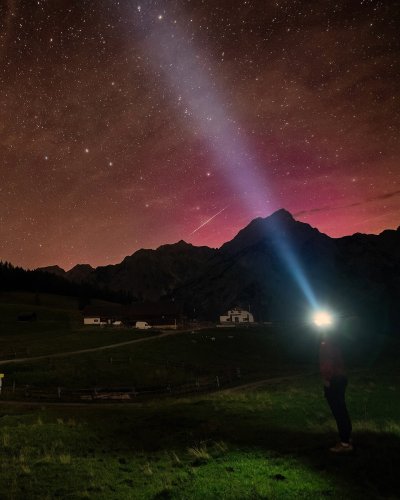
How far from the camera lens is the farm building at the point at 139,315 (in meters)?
127

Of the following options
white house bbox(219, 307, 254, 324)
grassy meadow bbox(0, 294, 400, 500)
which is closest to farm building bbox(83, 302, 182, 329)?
white house bbox(219, 307, 254, 324)

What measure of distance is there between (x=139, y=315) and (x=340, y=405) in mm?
122189

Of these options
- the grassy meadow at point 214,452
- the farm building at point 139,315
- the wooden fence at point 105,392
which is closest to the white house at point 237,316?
the farm building at point 139,315

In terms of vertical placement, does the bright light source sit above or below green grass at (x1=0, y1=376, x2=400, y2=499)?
above

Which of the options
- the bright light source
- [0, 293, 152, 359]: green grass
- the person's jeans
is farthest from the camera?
[0, 293, 152, 359]: green grass

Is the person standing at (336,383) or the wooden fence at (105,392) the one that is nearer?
the person standing at (336,383)

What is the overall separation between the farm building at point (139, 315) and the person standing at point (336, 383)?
112084 millimetres

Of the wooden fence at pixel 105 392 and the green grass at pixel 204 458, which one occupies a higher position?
the green grass at pixel 204 458

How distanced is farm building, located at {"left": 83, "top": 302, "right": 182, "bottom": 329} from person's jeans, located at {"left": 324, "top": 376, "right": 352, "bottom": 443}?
368 feet

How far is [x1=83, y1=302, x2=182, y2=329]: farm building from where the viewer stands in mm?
126688

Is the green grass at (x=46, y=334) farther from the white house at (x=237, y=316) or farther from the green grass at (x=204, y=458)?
the white house at (x=237, y=316)

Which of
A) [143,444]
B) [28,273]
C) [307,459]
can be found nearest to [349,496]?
[307,459]

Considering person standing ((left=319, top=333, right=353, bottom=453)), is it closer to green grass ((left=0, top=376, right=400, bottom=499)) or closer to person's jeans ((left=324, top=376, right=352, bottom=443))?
person's jeans ((left=324, top=376, right=352, bottom=443))

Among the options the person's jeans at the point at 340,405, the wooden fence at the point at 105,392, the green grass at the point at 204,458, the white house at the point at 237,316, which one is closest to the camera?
the green grass at the point at 204,458
